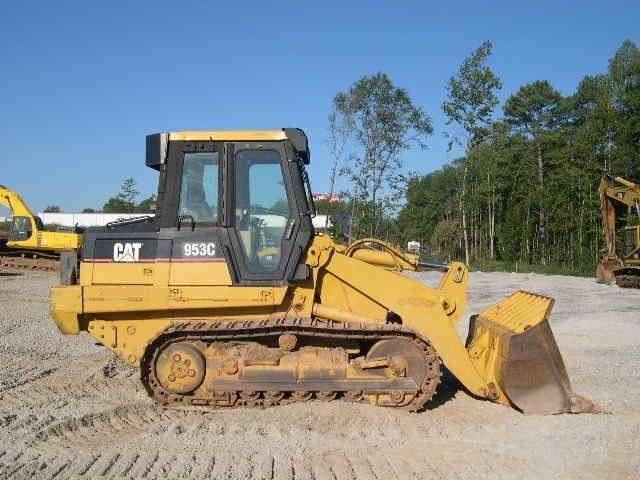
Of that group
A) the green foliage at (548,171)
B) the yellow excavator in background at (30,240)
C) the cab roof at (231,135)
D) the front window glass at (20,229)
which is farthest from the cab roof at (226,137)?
the green foliage at (548,171)

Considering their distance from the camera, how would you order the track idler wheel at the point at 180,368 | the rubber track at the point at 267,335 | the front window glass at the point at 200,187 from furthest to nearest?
the front window glass at the point at 200,187 < the track idler wheel at the point at 180,368 < the rubber track at the point at 267,335

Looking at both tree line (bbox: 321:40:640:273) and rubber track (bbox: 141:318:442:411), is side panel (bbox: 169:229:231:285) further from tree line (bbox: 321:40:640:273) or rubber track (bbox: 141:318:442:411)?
tree line (bbox: 321:40:640:273)

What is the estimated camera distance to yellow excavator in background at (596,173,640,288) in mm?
20297

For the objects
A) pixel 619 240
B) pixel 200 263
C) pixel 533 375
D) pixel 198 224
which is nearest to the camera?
pixel 533 375

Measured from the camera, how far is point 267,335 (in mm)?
5746

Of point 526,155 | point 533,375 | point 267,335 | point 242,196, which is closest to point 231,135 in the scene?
point 242,196

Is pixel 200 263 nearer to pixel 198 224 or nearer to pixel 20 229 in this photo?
pixel 198 224

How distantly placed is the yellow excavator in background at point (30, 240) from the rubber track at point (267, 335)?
19.4 metres

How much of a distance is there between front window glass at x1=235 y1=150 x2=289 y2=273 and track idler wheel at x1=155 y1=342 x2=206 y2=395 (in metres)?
1.08

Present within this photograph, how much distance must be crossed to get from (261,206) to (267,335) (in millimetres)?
1319

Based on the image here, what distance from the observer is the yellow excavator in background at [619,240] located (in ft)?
66.6

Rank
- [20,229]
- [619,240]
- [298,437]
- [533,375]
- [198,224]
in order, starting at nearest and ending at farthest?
[298,437] → [533,375] → [198,224] → [619,240] → [20,229]

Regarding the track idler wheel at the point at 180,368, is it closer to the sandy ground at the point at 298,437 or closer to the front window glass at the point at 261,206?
the sandy ground at the point at 298,437

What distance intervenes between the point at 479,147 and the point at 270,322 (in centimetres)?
3094
